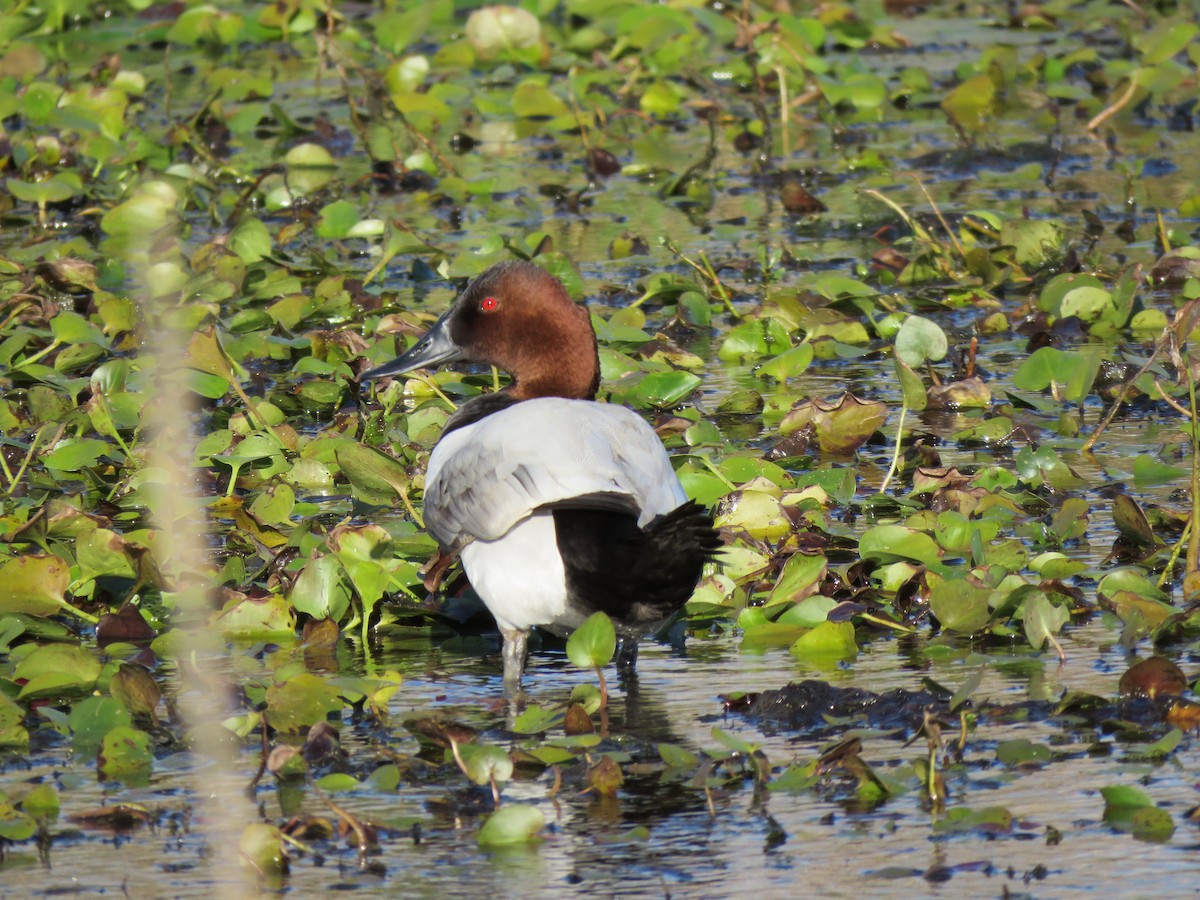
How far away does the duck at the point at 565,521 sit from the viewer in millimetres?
3621

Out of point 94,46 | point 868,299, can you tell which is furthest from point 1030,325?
point 94,46

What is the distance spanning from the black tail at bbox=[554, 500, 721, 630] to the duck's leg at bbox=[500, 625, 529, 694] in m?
0.23

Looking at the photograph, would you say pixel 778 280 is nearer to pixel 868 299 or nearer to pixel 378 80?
pixel 868 299

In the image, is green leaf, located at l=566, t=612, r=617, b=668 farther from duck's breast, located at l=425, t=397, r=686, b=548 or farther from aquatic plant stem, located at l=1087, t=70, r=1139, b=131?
aquatic plant stem, located at l=1087, t=70, r=1139, b=131

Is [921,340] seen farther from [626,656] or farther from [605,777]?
[605,777]

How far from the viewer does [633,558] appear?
3.62m

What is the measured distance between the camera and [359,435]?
5.41 m

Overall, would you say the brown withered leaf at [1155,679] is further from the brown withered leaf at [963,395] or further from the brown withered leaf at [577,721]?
the brown withered leaf at [963,395]

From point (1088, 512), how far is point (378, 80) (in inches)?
208

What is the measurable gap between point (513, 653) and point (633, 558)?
0.50m

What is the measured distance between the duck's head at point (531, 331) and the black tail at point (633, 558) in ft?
2.91

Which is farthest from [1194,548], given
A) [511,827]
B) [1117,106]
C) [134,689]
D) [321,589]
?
[1117,106]

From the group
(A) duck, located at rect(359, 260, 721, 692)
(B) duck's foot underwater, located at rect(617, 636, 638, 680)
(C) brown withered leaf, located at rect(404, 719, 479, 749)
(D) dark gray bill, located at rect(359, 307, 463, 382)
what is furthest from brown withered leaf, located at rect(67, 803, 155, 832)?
(D) dark gray bill, located at rect(359, 307, 463, 382)

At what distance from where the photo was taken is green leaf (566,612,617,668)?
354cm
